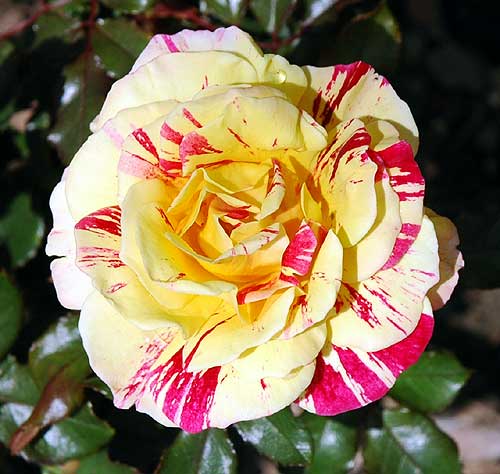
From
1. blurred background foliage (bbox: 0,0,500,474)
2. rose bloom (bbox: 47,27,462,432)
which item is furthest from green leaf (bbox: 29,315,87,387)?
rose bloom (bbox: 47,27,462,432)

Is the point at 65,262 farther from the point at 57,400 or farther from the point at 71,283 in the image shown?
the point at 57,400

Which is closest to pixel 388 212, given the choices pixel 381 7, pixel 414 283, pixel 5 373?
pixel 414 283

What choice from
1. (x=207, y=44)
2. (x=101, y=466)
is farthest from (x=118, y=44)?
(x=101, y=466)

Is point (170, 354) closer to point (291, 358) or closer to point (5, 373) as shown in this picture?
point (291, 358)

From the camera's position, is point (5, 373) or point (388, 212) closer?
point (388, 212)

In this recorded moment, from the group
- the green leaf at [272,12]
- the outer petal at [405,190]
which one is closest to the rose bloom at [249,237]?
the outer petal at [405,190]

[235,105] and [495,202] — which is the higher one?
[235,105]

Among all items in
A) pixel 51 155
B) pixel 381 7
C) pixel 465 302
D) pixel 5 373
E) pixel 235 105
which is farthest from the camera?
pixel 465 302

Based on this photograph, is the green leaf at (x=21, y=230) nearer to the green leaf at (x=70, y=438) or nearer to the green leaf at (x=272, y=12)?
the green leaf at (x=70, y=438)
